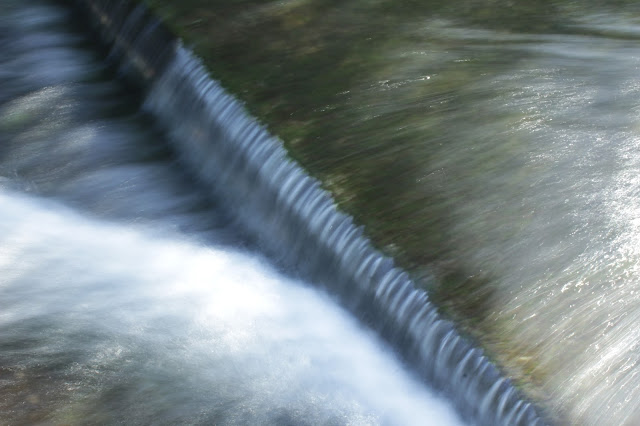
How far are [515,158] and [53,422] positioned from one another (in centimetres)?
194

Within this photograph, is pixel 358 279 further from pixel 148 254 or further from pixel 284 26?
pixel 284 26

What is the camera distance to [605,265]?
112 inches

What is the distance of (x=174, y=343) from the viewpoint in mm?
3303

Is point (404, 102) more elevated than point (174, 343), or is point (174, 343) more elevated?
point (404, 102)

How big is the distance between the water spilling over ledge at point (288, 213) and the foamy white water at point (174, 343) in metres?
0.13

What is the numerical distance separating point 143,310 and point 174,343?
282mm

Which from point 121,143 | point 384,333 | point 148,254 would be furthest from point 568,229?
point 121,143

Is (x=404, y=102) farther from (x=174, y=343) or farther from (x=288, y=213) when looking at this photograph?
(x=174, y=343)

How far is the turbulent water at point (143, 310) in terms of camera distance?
300 cm

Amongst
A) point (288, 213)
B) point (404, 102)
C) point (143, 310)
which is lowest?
point (143, 310)

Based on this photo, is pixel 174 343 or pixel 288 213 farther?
pixel 288 213

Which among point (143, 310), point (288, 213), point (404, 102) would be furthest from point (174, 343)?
point (404, 102)

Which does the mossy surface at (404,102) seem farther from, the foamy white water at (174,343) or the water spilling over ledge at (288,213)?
the foamy white water at (174,343)

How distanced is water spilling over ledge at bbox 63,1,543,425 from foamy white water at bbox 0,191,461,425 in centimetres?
13
